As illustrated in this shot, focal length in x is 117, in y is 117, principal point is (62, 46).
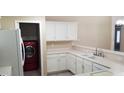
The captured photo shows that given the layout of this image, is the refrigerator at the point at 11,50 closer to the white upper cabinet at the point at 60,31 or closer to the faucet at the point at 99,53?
the white upper cabinet at the point at 60,31

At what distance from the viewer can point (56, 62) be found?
3.78 m

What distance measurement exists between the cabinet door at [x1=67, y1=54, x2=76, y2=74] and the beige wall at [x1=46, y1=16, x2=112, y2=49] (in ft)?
3.09

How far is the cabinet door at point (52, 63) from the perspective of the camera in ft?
12.1

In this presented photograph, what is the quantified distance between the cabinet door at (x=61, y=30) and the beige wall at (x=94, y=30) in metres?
0.38

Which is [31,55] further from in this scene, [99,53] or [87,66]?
[99,53]

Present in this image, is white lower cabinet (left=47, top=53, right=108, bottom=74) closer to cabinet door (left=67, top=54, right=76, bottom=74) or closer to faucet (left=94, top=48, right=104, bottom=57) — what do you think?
cabinet door (left=67, top=54, right=76, bottom=74)

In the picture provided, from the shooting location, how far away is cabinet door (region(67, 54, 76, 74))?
3.52m

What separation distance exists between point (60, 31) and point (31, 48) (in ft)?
3.79

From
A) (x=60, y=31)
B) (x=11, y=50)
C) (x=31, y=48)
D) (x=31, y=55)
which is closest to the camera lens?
(x=11, y=50)

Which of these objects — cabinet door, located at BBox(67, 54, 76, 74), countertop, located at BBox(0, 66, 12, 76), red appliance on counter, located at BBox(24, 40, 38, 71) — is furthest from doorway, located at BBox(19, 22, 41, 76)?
countertop, located at BBox(0, 66, 12, 76)

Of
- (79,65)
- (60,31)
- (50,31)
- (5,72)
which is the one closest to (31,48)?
(50,31)

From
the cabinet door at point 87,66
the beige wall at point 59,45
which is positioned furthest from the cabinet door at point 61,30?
the cabinet door at point 87,66
